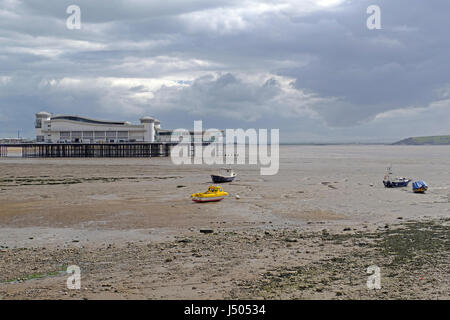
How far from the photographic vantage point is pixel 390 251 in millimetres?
14961

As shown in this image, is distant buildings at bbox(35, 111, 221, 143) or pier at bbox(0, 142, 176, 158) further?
distant buildings at bbox(35, 111, 221, 143)

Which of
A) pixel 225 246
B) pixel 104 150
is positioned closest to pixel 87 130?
pixel 104 150

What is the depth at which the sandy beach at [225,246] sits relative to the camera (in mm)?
11258

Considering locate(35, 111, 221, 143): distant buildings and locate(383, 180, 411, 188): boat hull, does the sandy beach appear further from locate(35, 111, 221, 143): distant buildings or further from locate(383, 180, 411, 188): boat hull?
locate(35, 111, 221, 143): distant buildings

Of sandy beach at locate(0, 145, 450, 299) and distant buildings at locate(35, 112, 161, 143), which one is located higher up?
distant buildings at locate(35, 112, 161, 143)

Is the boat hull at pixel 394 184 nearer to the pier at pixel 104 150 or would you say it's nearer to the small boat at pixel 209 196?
the small boat at pixel 209 196

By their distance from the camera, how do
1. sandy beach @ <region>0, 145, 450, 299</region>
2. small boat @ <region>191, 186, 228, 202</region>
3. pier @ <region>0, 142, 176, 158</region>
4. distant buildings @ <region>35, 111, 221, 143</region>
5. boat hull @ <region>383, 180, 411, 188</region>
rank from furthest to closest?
1. distant buildings @ <region>35, 111, 221, 143</region>
2. pier @ <region>0, 142, 176, 158</region>
3. boat hull @ <region>383, 180, 411, 188</region>
4. small boat @ <region>191, 186, 228, 202</region>
5. sandy beach @ <region>0, 145, 450, 299</region>

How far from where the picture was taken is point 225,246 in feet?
53.0

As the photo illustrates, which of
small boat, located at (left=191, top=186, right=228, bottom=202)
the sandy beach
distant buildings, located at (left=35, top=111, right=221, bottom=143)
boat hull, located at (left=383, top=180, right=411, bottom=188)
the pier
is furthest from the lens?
distant buildings, located at (left=35, top=111, right=221, bottom=143)

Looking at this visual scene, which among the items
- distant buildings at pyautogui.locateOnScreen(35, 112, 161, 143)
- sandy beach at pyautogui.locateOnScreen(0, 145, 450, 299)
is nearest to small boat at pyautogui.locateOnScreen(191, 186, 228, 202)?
sandy beach at pyautogui.locateOnScreen(0, 145, 450, 299)

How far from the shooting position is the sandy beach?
1126 cm

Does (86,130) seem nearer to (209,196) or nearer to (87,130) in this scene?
(87,130)
